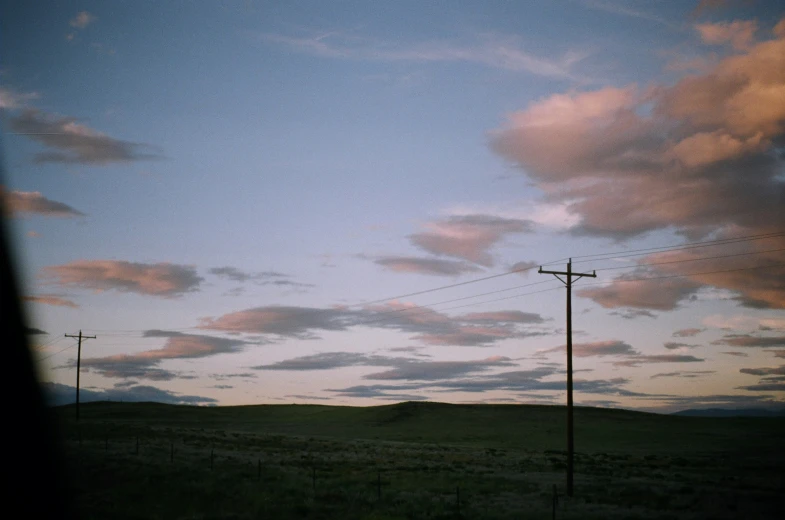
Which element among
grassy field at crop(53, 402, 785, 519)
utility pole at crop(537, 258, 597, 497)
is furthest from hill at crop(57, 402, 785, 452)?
utility pole at crop(537, 258, 597, 497)

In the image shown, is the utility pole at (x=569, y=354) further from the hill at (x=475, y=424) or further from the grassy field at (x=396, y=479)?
the hill at (x=475, y=424)

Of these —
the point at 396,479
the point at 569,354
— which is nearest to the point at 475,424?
the point at 396,479

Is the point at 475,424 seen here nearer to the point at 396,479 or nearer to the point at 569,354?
the point at 396,479

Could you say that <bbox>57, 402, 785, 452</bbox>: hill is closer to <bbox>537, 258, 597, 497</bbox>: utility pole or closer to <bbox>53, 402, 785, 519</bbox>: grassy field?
<bbox>53, 402, 785, 519</bbox>: grassy field

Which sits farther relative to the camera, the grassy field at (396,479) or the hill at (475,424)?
the hill at (475,424)

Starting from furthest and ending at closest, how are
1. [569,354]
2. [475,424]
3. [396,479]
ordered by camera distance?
[475,424]
[396,479]
[569,354]

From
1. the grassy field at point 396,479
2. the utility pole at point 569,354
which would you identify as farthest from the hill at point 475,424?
the utility pole at point 569,354

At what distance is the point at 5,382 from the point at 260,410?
122929 millimetres

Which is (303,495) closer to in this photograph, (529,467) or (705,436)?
(529,467)

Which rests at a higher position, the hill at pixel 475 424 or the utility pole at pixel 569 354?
the utility pole at pixel 569 354

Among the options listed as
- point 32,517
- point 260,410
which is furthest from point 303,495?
point 260,410

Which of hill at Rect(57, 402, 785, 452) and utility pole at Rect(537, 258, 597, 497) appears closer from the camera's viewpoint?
utility pole at Rect(537, 258, 597, 497)

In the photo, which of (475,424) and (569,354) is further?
(475,424)

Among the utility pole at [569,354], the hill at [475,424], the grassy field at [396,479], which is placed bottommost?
the hill at [475,424]
